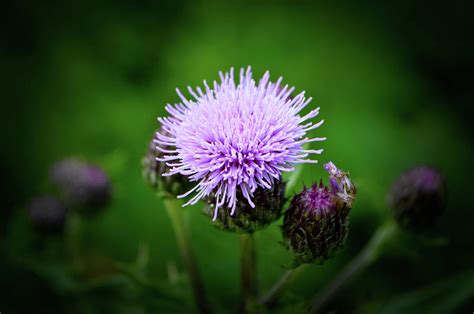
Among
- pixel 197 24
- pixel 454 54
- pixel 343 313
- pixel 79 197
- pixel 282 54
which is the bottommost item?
pixel 343 313

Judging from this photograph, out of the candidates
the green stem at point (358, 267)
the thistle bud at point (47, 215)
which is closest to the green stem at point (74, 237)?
the thistle bud at point (47, 215)

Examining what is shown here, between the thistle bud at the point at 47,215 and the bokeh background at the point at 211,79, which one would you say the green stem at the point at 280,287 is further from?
the thistle bud at the point at 47,215

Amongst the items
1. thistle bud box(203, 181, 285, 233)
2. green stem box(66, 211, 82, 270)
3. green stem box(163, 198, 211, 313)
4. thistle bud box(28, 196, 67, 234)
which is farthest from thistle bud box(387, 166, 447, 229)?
thistle bud box(28, 196, 67, 234)

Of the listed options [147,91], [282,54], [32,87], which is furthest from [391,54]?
[32,87]

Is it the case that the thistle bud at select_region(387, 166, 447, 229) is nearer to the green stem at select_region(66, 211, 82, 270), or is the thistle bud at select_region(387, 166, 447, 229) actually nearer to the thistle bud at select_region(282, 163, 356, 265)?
the thistle bud at select_region(282, 163, 356, 265)

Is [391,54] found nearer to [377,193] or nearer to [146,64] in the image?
[377,193]

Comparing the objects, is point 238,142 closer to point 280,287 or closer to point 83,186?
point 280,287

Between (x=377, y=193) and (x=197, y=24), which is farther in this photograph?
(x=197, y=24)
